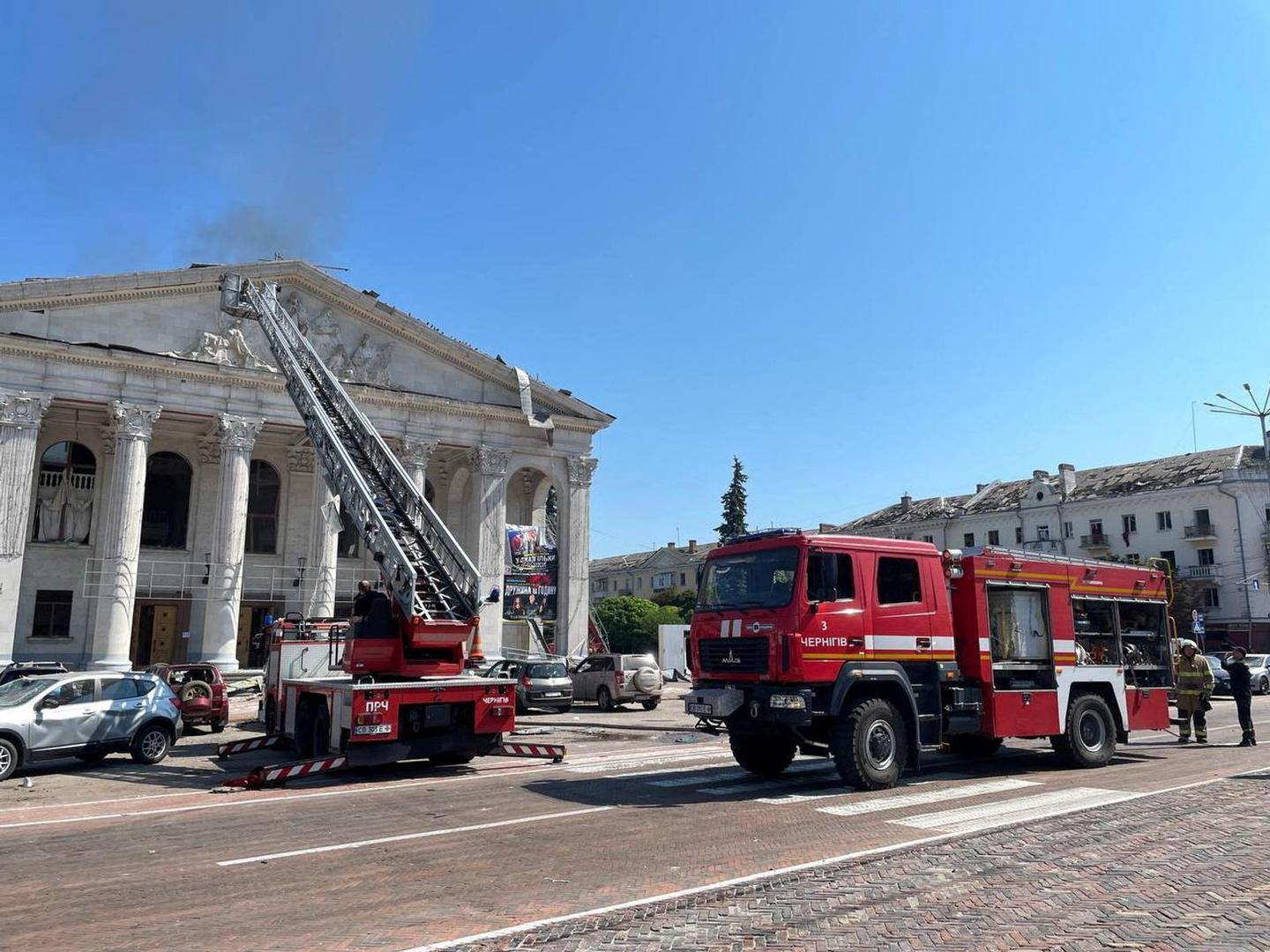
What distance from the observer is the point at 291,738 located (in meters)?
15.1

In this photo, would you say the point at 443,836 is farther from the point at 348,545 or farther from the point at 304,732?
the point at 348,545

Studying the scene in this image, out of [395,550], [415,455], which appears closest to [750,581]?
[395,550]

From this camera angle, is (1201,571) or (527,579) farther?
(1201,571)

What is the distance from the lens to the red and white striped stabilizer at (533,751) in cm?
1442

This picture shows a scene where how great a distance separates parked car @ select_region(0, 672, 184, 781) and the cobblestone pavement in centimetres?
1137

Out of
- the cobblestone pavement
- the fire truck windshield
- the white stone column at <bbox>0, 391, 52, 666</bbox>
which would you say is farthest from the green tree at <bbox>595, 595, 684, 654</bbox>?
the cobblestone pavement

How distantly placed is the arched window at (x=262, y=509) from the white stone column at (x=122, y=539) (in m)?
6.44

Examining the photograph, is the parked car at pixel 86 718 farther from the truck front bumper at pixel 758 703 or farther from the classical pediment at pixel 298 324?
the classical pediment at pixel 298 324

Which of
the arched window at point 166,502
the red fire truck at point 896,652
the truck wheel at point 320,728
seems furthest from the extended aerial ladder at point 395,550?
the arched window at point 166,502

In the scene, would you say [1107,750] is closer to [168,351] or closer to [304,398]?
[304,398]

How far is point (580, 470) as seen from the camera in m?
41.2

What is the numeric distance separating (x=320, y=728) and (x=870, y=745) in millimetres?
8264

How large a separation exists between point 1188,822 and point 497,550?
31.9m

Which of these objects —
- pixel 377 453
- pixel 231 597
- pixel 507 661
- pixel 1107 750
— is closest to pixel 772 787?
pixel 1107 750
